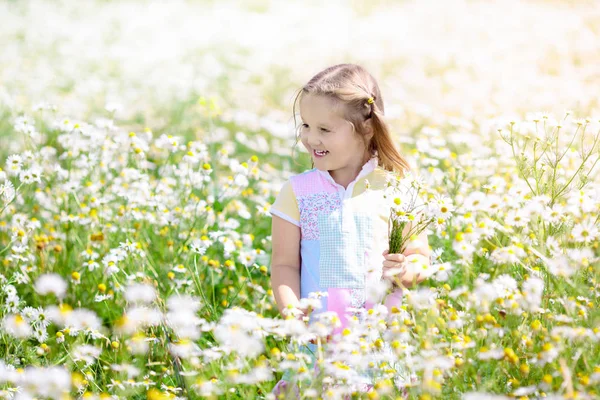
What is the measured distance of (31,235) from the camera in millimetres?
3494

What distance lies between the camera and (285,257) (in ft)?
8.89

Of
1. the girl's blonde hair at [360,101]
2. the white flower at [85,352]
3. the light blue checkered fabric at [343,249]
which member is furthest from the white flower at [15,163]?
the light blue checkered fabric at [343,249]

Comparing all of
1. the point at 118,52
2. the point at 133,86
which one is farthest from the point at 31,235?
the point at 118,52

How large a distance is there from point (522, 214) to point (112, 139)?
2.29m

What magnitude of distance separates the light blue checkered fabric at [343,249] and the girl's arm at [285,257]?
113mm

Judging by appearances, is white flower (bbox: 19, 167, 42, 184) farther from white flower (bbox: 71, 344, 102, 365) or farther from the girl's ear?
the girl's ear

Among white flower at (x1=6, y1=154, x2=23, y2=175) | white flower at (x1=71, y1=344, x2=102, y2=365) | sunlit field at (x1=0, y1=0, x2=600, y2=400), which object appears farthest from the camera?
white flower at (x1=6, y1=154, x2=23, y2=175)

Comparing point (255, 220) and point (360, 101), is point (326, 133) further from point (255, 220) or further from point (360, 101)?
point (255, 220)

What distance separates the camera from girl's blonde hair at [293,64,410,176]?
262 cm

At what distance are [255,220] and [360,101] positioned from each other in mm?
1384

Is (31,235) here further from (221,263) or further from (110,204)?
(221,263)

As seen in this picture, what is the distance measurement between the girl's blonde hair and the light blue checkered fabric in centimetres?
26

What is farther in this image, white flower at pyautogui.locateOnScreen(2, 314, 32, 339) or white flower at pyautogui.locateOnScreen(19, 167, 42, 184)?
white flower at pyautogui.locateOnScreen(19, 167, 42, 184)

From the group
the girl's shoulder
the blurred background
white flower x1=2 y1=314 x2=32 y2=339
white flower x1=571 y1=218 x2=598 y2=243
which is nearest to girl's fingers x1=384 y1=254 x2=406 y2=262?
the girl's shoulder
